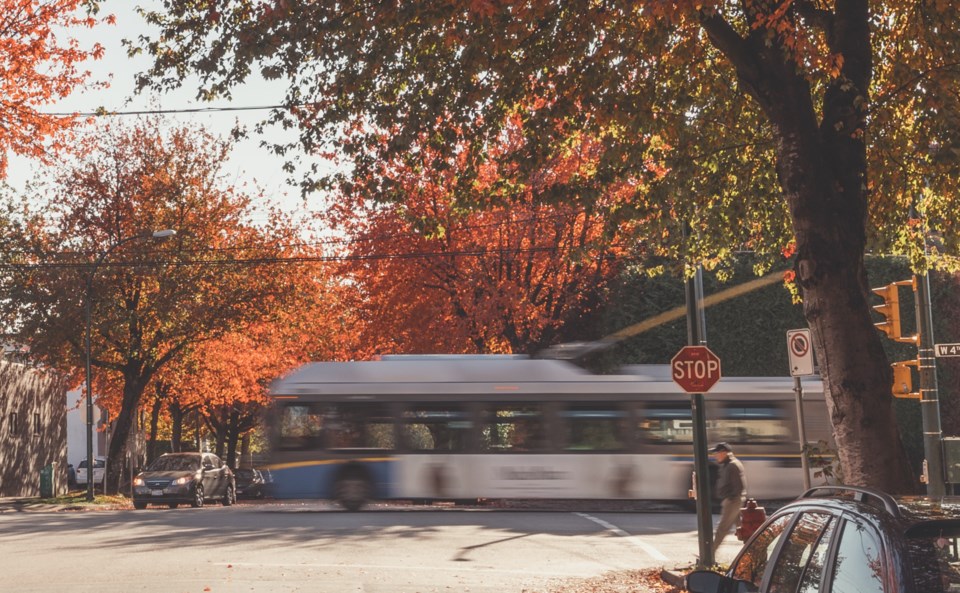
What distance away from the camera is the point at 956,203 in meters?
14.9

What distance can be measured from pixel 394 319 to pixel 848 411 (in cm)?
2630

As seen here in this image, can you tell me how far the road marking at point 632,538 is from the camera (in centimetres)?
1783

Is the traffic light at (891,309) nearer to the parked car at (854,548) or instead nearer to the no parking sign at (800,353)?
the no parking sign at (800,353)

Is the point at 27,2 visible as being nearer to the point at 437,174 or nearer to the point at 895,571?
the point at 437,174

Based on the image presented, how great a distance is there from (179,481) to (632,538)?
17848 millimetres

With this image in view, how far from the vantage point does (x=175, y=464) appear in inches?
1390

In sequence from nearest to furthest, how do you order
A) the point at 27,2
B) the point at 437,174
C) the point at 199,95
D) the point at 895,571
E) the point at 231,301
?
the point at 895,571 → the point at 199,95 → the point at 437,174 → the point at 27,2 → the point at 231,301

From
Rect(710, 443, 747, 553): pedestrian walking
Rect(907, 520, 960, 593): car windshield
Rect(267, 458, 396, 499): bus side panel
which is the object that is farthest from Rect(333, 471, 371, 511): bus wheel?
Rect(907, 520, 960, 593): car windshield

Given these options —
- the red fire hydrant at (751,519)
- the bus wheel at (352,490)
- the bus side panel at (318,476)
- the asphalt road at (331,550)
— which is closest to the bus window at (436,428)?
the bus side panel at (318,476)

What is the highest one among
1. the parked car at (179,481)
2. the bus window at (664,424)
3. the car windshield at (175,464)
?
the bus window at (664,424)

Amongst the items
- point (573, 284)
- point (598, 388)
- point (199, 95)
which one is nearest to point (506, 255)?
point (573, 284)

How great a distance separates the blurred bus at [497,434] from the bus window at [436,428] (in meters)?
0.02

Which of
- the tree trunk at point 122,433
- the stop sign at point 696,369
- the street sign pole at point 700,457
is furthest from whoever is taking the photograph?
the tree trunk at point 122,433

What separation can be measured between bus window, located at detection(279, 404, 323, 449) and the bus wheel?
3.36 feet
